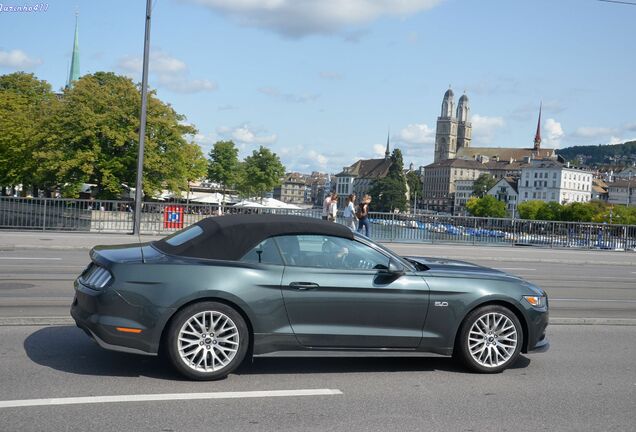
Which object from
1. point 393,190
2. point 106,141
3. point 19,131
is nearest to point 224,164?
point 19,131

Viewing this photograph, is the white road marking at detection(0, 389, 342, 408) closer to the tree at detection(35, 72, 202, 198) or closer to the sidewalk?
the sidewalk

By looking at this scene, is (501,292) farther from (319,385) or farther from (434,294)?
(319,385)

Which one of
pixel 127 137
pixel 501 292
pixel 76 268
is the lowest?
pixel 76 268

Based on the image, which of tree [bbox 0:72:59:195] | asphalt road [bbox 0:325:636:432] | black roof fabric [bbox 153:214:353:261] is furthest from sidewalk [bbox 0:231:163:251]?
tree [bbox 0:72:59:195]

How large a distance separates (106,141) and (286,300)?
1640 inches

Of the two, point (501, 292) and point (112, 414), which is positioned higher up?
point (501, 292)

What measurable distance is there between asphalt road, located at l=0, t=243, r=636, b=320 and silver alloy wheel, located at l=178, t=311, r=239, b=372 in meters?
3.58

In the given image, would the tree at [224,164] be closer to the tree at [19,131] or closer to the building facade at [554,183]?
the tree at [19,131]

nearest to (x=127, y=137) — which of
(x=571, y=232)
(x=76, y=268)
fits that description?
(x=571, y=232)

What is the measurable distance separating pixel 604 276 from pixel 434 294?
48.8 feet

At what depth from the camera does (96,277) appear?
6.46 meters

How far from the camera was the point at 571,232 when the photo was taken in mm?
32094

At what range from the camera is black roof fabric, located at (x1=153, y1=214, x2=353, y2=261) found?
6586 millimetres

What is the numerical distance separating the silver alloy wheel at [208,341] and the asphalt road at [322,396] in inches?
7.3
